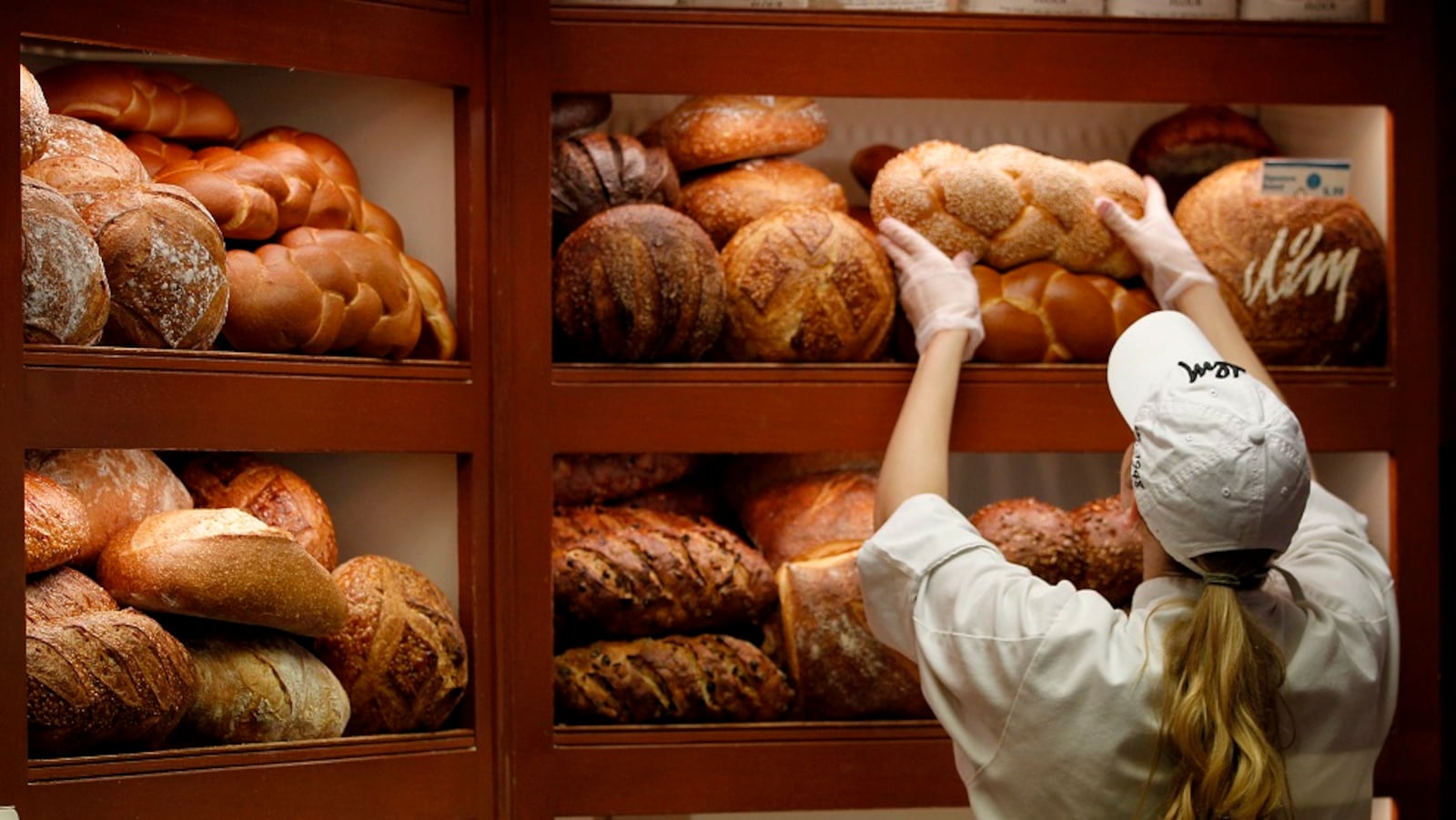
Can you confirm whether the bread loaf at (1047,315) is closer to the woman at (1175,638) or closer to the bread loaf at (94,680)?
the woman at (1175,638)

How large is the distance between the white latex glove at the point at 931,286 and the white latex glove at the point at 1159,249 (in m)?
0.26

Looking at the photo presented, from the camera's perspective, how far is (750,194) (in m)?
2.61

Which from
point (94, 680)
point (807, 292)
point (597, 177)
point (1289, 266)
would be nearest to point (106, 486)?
point (94, 680)

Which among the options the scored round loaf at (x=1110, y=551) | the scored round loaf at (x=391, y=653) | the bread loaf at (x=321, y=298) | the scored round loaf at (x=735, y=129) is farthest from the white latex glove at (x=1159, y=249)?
the scored round loaf at (x=391, y=653)

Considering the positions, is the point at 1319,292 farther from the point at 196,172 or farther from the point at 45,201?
the point at 45,201

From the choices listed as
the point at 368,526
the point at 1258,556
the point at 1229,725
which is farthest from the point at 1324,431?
the point at 368,526

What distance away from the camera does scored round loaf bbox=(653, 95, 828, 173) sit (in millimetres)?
2619

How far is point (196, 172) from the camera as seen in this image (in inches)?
88.7

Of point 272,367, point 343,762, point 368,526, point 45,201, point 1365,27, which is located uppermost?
point 1365,27

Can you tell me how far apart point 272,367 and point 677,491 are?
0.80m

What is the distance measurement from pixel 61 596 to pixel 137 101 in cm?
81

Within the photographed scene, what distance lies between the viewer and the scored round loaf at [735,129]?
2619 millimetres

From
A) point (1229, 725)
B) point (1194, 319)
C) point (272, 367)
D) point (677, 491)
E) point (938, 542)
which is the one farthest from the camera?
point (677, 491)

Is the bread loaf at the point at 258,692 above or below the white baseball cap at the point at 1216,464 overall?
below
